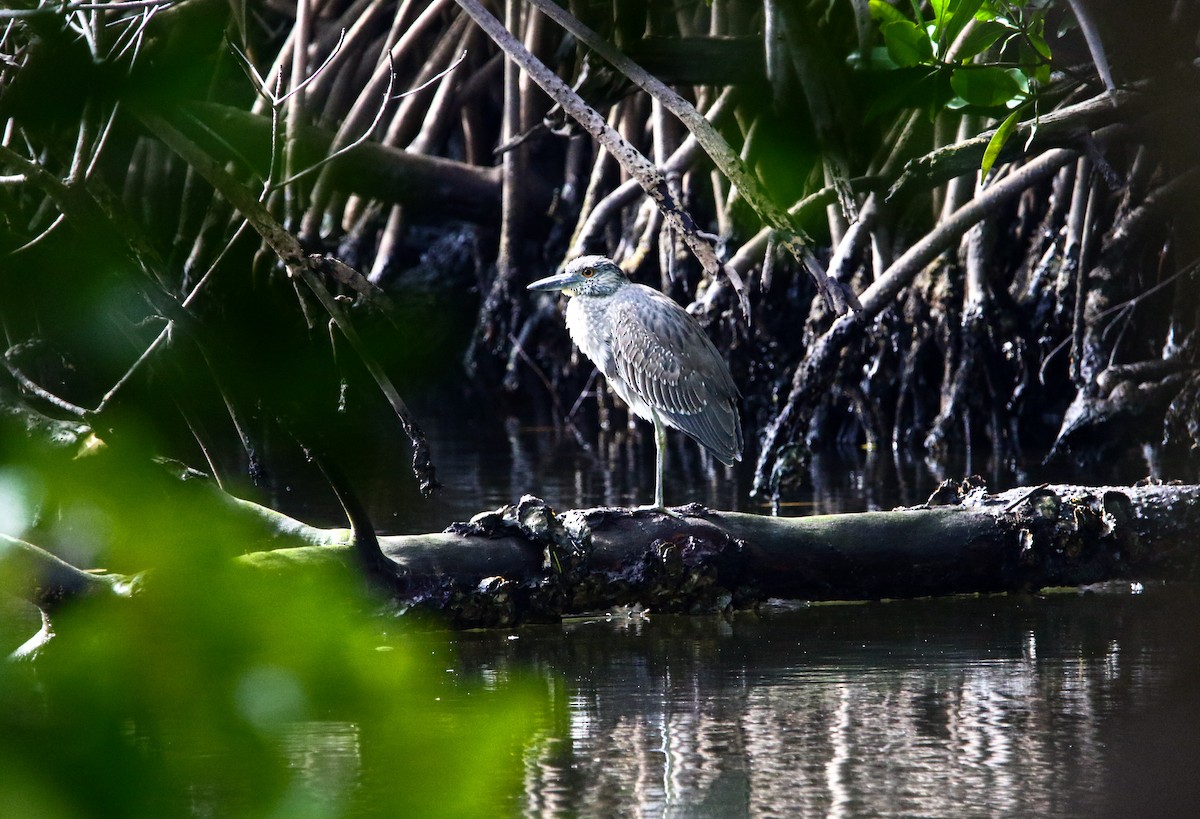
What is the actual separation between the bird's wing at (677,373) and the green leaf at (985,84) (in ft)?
9.08

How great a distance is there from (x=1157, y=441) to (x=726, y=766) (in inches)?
214

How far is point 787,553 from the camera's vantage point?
4.13 m

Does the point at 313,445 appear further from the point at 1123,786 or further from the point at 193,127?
the point at 1123,786

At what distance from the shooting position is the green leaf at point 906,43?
8.46ft

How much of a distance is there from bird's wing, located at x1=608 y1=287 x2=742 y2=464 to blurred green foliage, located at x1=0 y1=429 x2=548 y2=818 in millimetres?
5013

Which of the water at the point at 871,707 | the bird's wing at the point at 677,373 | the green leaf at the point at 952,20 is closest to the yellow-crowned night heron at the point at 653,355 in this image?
the bird's wing at the point at 677,373

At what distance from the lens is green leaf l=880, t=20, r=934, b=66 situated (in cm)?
258

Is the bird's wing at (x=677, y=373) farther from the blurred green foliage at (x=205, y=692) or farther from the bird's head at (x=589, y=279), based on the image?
the blurred green foliage at (x=205, y=692)

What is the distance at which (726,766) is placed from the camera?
108 inches

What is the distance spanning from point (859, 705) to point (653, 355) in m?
2.74

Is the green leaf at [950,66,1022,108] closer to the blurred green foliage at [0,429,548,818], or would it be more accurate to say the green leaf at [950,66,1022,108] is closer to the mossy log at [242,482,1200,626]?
the mossy log at [242,482,1200,626]

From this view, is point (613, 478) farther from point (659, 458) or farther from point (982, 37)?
point (982, 37)

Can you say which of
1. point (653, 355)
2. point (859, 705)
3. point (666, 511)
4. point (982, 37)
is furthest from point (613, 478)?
point (859, 705)

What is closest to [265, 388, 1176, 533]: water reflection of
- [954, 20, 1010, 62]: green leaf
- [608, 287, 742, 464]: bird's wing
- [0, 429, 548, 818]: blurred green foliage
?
[608, 287, 742, 464]: bird's wing
